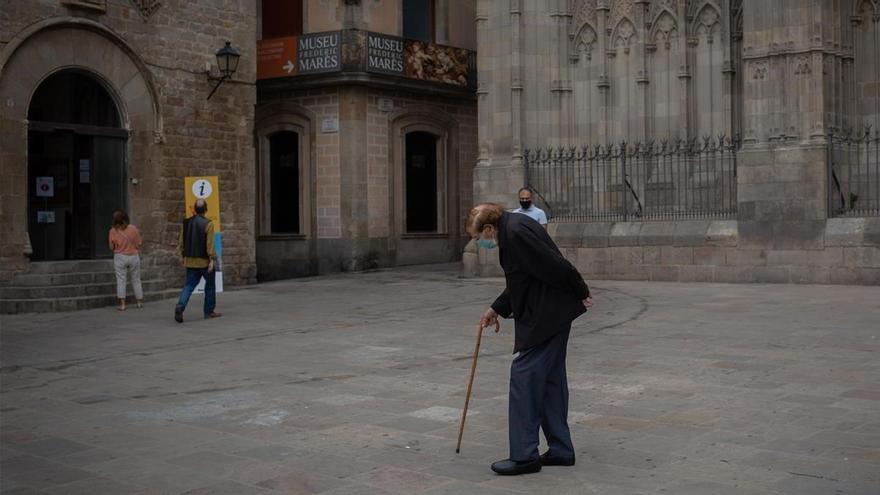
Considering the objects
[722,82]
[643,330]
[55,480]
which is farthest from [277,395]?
[722,82]

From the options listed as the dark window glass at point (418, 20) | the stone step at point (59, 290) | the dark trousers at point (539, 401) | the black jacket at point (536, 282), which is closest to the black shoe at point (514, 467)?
the dark trousers at point (539, 401)

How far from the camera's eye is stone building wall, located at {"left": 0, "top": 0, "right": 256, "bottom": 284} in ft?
56.5

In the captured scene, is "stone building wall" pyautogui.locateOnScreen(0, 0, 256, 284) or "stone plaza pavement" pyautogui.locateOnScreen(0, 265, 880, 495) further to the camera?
"stone building wall" pyautogui.locateOnScreen(0, 0, 256, 284)

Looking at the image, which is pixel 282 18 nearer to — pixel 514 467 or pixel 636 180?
pixel 636 180

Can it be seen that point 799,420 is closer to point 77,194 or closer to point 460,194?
point 77,194

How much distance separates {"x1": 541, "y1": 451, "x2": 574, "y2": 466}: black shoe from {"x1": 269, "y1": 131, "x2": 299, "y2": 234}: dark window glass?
21049mm

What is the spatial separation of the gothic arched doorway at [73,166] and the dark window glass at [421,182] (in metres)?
9.46

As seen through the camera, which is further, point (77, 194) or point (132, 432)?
point (77, 194)

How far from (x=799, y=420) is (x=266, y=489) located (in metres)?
3.70

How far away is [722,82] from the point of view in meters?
21.3

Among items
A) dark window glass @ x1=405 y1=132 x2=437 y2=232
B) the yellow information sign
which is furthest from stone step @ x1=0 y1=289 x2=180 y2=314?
dark window glass @ x1=405 y1=132 x2=437 y2=232

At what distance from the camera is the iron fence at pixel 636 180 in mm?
20531

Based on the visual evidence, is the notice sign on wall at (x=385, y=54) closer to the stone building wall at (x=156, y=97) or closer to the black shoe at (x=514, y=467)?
the stone building wall at (x=156, y=97)

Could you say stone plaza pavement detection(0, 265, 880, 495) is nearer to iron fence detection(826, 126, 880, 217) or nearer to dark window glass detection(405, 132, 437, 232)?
iron fence detection(826, 126, 880, 217)
